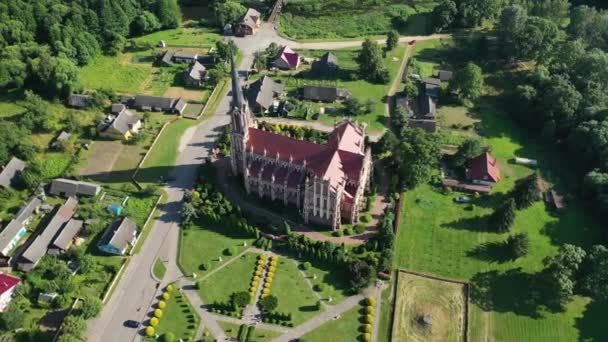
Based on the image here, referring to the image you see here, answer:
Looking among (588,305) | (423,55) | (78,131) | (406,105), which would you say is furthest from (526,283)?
(78,131)

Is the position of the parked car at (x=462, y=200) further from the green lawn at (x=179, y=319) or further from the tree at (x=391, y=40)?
the tree at (x=391, y=40)

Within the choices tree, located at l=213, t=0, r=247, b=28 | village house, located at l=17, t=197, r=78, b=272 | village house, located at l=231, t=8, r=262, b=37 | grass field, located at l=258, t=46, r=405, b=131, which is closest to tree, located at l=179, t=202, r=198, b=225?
village house, located at l=17, t=197, r=78, b=272

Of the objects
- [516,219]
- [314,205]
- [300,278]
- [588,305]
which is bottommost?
[300,278]

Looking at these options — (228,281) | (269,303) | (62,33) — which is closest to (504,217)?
(269,303)

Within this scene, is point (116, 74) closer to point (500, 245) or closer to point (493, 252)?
point (493, 252)

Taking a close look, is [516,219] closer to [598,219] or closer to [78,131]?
[598,219]
